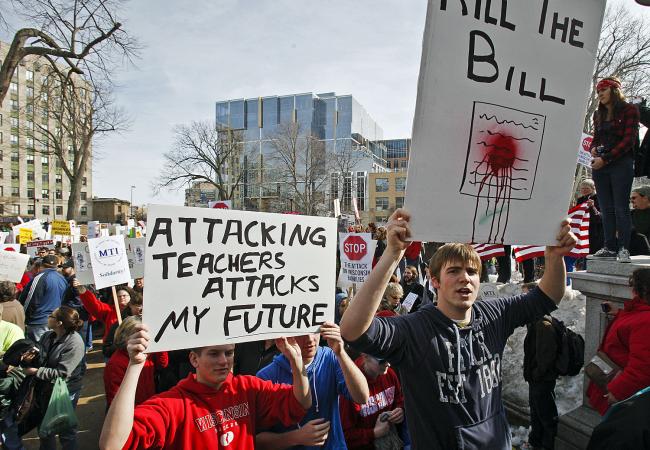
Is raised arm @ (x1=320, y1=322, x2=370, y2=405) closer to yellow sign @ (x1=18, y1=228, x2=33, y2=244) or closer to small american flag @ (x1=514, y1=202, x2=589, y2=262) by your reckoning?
small american flag @ (x1=514, y1=202, x2=589, y2=262)

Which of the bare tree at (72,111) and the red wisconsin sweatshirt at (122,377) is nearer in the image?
the red wisconsin sweatshirt at (122,377)

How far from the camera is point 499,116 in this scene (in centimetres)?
192

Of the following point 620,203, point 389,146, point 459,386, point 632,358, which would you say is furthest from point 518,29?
point 389,146

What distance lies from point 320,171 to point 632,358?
41.3m

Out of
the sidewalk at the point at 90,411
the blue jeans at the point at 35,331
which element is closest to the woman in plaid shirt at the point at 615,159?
the sidewalk at the point at 90,411

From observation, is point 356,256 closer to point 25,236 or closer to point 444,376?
point 444,376

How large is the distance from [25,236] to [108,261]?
9.24m

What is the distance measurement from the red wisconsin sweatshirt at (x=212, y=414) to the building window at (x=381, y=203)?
261ft

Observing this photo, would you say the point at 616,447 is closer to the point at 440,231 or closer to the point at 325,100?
the point at 440,231

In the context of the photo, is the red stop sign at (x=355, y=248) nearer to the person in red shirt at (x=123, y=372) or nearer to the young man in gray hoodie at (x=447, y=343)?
the person in red shirt at (x=123, y=372)

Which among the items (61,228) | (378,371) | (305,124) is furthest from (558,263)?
(305,124)

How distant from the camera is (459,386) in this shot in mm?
1874

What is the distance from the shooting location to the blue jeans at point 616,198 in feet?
13.1

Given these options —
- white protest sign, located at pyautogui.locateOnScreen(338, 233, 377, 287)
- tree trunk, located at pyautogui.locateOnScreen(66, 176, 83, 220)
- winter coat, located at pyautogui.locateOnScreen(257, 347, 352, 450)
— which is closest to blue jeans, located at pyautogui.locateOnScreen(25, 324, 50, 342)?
white protest sign, located at pyautogui.locateOnScreen(338, 233, 377, 287)
